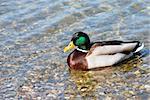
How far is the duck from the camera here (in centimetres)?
977

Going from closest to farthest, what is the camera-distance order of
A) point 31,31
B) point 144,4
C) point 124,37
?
1. point 124,37
2. point 31,31
3. point 144,4

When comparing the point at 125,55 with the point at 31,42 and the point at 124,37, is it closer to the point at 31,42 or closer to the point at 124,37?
the point at 124,37

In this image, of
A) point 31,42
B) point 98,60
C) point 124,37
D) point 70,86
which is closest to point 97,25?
point 124,37

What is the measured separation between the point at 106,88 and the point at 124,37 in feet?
9.36

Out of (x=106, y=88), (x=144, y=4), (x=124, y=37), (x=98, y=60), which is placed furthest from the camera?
(x=144, y=4)

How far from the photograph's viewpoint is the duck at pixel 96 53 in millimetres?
9773

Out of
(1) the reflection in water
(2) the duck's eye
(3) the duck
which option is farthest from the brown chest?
(2) the duck's eye

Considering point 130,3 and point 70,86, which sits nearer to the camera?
point 70,86

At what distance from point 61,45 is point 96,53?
163 centimetres

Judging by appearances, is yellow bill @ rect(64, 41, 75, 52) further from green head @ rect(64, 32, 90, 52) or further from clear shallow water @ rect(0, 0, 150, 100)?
clear shallow water @ rect(0, 0, 150, 100)

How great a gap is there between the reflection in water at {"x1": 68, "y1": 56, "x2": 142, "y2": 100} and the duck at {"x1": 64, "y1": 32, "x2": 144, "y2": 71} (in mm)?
128

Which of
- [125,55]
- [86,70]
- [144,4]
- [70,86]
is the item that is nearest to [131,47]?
[125,55]

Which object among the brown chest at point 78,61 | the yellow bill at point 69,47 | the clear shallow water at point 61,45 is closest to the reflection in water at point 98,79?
the clear shallow water at point 61,45

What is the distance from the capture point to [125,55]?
9.99m
